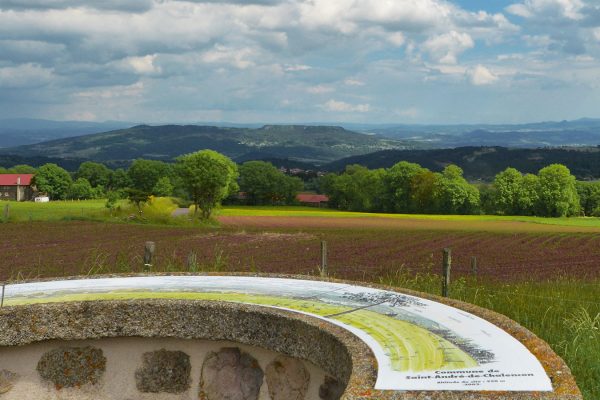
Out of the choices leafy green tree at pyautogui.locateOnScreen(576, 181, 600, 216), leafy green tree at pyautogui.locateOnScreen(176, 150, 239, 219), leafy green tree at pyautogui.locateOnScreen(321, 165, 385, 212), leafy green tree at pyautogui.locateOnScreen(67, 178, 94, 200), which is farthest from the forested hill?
leafy green tree at pyautogui.locateOnScreen(176, 150, 239, 219)

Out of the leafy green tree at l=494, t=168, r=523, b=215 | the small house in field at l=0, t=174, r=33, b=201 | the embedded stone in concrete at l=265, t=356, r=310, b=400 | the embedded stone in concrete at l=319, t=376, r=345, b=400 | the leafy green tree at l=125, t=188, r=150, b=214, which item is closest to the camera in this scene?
the embedded stone in concrete at l=319, t=376, r=345, b=400

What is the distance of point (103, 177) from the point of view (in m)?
98.5

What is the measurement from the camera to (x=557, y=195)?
66938mm

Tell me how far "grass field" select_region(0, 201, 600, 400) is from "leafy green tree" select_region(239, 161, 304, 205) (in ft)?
118

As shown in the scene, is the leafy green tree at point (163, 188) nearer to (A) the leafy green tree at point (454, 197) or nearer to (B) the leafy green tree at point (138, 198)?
(B) the leafy green tree at point (138, 198)

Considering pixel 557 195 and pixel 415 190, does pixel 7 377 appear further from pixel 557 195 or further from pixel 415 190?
pixel 557 195

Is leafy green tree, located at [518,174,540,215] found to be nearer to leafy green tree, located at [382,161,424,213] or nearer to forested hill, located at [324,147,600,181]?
leafy green tree, located at [382,161,424,213]

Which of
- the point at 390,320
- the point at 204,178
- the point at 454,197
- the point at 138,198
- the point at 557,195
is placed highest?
the point at 390,320

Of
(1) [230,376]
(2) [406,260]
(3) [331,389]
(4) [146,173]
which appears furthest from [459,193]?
(3) [331,389]

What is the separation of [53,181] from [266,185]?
115 ft

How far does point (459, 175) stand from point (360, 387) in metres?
72.0

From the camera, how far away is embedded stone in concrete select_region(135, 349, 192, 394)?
5.34 metres

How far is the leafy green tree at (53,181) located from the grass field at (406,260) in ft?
176

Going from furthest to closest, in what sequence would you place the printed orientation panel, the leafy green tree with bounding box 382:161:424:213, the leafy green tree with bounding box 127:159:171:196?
1. the leafy green tree with bounding box 127:159:171:196
2. the leafy green tree with bounding box 382:161:424:213
3. the printed orientation panel
